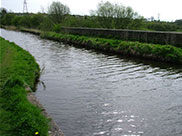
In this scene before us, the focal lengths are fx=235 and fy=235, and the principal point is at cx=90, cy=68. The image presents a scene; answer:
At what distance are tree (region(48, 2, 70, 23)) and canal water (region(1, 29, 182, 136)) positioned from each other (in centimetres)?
4018

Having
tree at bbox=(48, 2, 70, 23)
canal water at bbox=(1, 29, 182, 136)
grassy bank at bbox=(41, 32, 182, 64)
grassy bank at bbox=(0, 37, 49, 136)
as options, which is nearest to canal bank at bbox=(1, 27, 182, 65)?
grassy bank at bbox=(41, 32, 182, 64)

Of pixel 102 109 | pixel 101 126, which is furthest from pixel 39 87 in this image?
pixel 101 126

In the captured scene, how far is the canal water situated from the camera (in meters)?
6.08

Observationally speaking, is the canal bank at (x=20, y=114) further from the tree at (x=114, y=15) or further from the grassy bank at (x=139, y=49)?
the tree at (x=114, y=15)

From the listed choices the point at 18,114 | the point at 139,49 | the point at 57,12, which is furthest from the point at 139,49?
the point at 57,12

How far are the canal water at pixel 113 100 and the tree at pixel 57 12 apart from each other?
40.2 metres

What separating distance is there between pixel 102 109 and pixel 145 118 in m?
1.34

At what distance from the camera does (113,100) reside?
810cm

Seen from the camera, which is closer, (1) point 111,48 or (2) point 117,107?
(2) point 117,107

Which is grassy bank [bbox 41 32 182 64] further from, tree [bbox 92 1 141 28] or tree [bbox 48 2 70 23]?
tree [bbox 48 2 70 23]

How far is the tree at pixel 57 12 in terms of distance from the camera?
51.7m

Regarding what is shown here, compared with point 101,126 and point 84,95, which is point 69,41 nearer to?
point 84,95

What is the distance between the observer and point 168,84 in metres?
10.3

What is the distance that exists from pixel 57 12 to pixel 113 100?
46.3m
